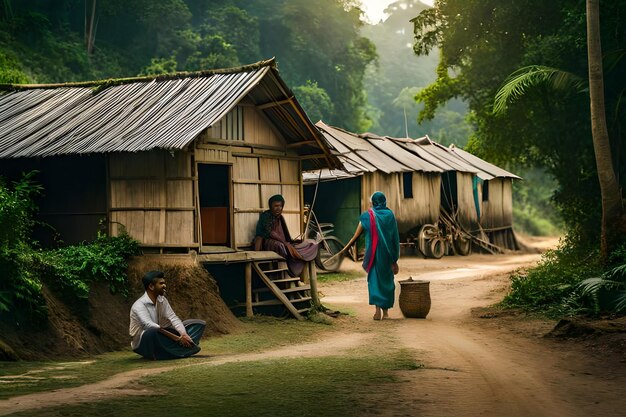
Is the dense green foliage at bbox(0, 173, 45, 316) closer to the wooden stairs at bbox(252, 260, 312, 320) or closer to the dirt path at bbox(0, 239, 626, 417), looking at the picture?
the dirt path at bbox(0, 239, 626, 417)

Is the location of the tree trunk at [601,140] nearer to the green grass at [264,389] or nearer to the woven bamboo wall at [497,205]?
the green grass at [264,389]

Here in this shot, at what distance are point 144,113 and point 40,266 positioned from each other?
3.94m

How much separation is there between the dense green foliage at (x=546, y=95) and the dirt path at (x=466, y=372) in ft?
5.95

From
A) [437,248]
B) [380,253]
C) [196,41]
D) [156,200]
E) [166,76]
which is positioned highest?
[196,41]

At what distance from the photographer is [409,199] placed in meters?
28.0

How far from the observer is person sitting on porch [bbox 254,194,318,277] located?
14148 millimetres

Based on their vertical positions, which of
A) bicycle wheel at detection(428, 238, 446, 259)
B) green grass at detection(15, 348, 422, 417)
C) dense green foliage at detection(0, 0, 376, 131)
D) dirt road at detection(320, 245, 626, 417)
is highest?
dense green foliage at detection(0, 0, 376, 131)

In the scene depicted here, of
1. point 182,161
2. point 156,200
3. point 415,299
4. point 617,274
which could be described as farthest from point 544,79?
point 156,200

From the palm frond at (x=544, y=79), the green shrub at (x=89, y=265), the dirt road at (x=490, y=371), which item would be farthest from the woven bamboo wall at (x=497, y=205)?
the green shrub at (x=89, y=265)

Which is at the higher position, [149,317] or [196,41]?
[196,41]

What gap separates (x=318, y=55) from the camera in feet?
160

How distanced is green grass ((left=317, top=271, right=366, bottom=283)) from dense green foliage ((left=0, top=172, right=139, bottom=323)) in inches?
335

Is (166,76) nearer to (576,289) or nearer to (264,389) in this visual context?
(576,289)

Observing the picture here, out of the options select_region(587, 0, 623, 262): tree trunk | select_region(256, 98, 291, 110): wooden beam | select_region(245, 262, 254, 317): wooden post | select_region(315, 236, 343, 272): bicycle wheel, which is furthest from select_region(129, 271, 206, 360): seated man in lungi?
select_region(315, 236, 343, 272): bicycle wheel
